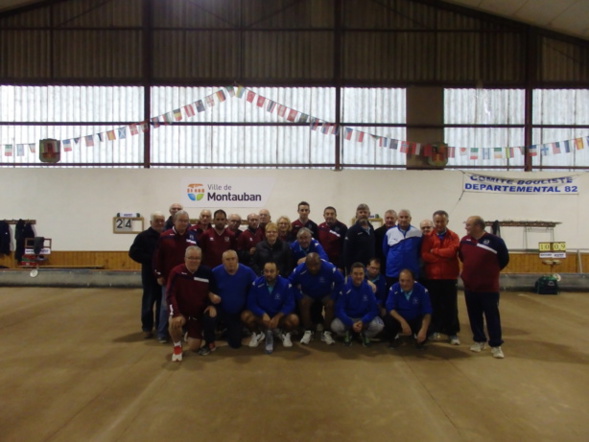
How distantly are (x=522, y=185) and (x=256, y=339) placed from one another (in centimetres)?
841

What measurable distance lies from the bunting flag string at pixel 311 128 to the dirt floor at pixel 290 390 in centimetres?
624

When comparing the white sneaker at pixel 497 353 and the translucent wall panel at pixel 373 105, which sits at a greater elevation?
the translucent wall panel at pixel 373 105

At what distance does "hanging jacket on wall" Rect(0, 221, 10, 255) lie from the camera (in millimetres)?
9664

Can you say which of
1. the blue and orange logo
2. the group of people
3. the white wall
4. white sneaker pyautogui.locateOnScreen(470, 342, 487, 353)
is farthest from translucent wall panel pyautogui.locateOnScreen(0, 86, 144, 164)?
white sneaker pyautogui.locateOnScreen(470, 342, 487, 353)

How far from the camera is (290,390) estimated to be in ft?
10.4

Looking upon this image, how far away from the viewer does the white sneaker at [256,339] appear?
4.30m

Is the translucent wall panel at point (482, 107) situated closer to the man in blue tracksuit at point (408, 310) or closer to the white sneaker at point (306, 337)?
the man in blue tracksuit at point (408, 310)

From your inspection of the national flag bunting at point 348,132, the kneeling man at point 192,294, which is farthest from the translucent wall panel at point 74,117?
the kneeling man at point 192,294

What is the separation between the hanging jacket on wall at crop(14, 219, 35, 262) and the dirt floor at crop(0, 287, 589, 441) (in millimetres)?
5588

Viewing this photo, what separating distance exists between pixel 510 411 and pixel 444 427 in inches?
23.4

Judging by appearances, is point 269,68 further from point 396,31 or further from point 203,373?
point 203,373

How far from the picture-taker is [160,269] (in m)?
4.43

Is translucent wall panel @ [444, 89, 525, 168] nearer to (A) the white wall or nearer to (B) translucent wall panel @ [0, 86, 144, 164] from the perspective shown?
(A) the white wall

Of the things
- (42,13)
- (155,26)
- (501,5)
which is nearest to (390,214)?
(501,5)
